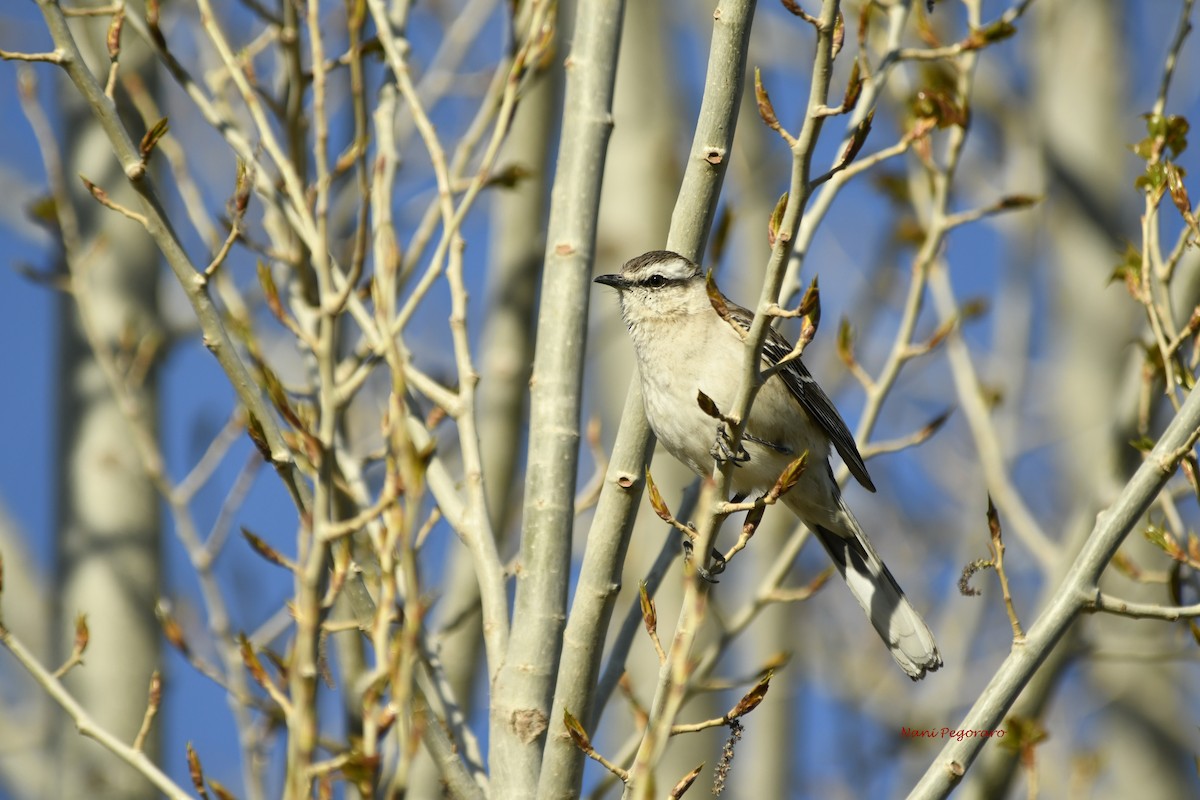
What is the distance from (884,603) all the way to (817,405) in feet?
2.70

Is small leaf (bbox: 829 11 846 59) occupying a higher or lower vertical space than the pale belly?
higher

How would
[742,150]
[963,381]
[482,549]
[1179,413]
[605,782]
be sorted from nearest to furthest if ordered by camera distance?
[1179,413], [482,549], [605,782], [963,381], [742,150]

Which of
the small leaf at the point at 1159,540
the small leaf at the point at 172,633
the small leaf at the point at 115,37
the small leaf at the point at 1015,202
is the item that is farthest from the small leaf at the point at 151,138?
the small leaf at the point at 1015,202

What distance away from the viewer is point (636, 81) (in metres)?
7.55

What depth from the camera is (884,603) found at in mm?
4555

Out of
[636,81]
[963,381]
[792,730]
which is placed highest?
[636,81]

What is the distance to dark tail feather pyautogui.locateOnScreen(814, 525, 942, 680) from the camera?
4.28 metres

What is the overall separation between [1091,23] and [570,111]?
5.96m

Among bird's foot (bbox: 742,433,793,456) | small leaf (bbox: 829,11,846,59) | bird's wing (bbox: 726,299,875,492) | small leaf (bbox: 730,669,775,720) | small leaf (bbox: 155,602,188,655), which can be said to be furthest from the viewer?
bird's wing (bbox: 726,299,875,492)

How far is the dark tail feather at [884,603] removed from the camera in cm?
428

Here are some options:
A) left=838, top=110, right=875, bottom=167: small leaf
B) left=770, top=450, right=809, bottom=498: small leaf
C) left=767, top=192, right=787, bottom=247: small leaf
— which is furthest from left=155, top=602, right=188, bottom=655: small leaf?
left=838, top=110, right=875, bottom=167: small leaf

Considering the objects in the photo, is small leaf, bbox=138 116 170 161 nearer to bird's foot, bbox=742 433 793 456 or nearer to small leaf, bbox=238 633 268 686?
small leaf, bbox=238 633 268 686

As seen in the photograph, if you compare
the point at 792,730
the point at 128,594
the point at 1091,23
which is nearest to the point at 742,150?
the point at 1091,23

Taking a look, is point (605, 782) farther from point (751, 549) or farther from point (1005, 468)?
point (751, 549)
